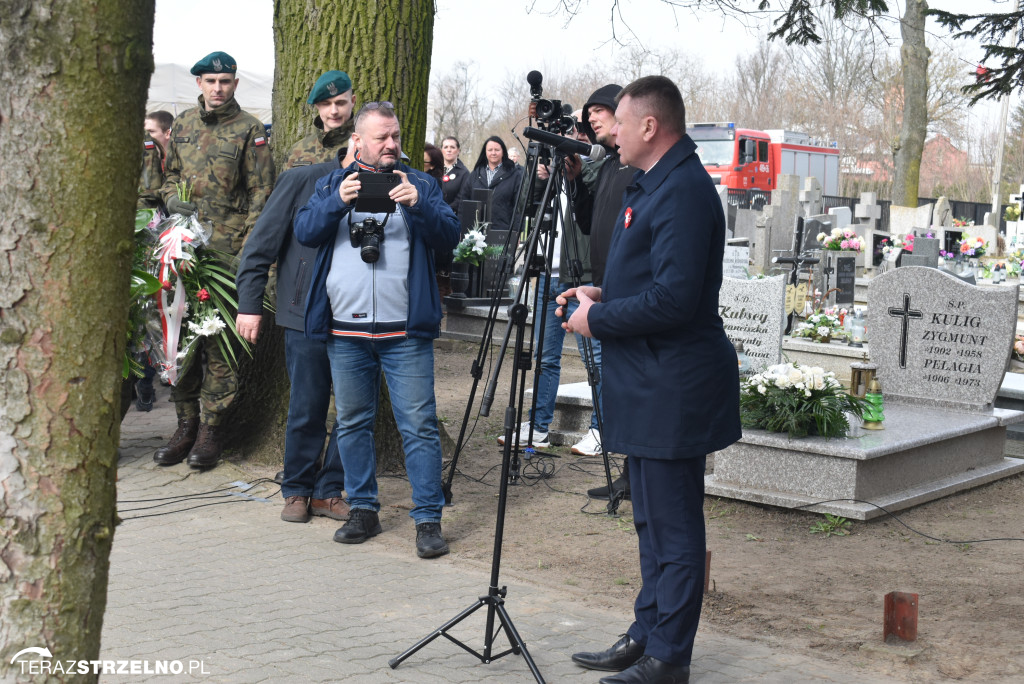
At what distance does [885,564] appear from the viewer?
525cm

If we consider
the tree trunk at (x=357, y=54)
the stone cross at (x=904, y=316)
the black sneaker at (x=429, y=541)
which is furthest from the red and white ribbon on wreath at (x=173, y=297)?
the stone cross at (x=904, y=316)

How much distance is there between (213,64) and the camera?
259 inches

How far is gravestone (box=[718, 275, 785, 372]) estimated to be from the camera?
316 inches

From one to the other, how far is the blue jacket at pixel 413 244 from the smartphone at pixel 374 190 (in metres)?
0.18

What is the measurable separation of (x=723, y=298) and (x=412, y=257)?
3801mm

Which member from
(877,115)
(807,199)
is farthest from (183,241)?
(877,115)

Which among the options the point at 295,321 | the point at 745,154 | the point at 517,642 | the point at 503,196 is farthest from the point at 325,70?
the point at 745,154

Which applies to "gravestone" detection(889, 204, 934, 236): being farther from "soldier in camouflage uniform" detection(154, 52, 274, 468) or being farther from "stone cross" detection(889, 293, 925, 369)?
"soldier in camouflage uniform" detection(154, 52, 274, 468)

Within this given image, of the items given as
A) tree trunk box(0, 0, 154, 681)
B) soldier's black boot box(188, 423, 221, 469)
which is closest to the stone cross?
soldier's black boot box(188, 423, 221, 469)

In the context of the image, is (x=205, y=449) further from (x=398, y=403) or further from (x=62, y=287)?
(x=62, y=287)

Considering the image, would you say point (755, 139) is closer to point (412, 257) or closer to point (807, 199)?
point (807, 199)

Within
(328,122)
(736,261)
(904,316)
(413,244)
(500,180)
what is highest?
(500,180)

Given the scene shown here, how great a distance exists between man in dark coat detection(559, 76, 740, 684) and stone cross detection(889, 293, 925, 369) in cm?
447

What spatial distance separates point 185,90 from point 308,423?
12.2 meters
